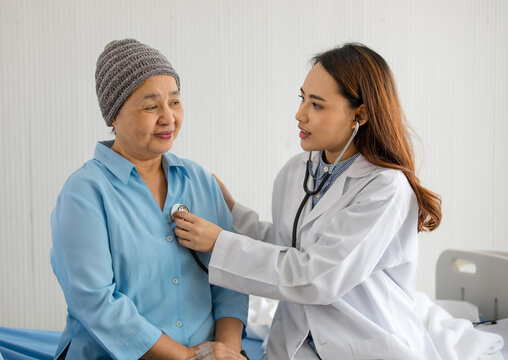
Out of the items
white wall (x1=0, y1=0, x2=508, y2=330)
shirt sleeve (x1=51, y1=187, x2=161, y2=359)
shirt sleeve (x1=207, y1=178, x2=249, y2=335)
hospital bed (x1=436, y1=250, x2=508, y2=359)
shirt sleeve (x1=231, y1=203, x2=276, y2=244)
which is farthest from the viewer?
white wall (x1=0, y1=0, x2=508, y2=330)

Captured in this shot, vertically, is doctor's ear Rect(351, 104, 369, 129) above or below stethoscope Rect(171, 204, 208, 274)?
above

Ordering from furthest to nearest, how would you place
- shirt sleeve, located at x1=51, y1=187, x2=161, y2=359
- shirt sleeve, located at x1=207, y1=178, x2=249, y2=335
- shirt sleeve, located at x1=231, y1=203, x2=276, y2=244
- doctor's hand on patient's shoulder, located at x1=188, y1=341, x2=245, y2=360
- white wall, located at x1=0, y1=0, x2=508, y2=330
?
white wall, located at x1=0, y1=0, x2=508, y2=330 → shirt sleeve, located at x1=231, y1=203, x2=276, y2=244 → shirt sleeve, located at x1=207, y1=178, x2=249, y2=335 → doctor's hand on patient's shoulder, located at x1=188, y1=341, x2=245, y2=360 → shirt sleeve, located at x1=51, y1=187, x2=161, y2=359

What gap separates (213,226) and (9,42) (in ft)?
5.67

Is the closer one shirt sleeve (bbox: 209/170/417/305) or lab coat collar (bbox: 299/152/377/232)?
shirt sleeve (bbox: 209/170/417/305)

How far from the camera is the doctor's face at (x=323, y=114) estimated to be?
1614mm

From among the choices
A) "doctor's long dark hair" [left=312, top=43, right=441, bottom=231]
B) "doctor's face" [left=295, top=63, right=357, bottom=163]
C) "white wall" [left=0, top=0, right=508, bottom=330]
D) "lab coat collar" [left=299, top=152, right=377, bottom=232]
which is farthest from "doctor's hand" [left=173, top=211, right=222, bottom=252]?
"white wall" [left=0, top=0, right=508, bottom=330]

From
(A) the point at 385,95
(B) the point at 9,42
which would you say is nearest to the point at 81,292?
(A) the point at 385,95

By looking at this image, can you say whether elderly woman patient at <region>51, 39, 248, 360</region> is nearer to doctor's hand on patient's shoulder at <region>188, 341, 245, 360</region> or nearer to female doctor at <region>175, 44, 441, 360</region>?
doctor's hand on patient's shoulder at <region>188, 341, 245, 360</region>

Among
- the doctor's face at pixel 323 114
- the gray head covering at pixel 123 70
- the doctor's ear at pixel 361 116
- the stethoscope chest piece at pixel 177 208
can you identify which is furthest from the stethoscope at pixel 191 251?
the doctor's ear at pixel 361 116

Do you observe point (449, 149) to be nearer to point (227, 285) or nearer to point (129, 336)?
point (227, 285)

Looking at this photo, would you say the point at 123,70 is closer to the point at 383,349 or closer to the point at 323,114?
the point at 323,114

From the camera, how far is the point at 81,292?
1308 millimetres

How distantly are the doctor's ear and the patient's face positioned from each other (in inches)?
21.3

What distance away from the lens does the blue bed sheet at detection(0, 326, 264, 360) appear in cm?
176
